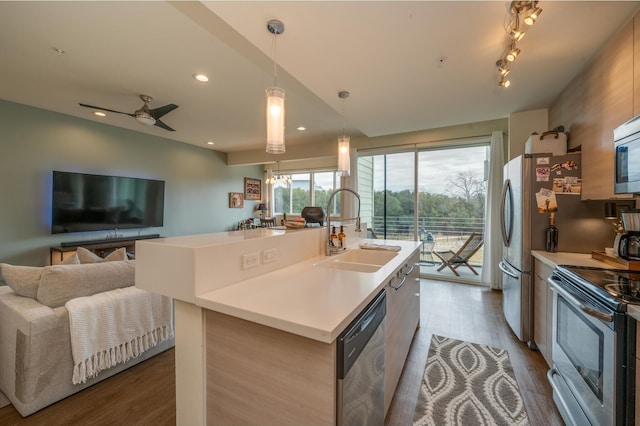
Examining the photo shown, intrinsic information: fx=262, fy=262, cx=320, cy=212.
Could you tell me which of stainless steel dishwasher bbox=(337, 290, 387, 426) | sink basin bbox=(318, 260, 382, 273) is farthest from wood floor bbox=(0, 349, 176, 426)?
sink basin bbox=(318, 260, 382, 273)

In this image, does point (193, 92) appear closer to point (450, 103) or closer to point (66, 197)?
point (66, 197)

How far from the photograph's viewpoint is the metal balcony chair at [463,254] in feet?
14.1

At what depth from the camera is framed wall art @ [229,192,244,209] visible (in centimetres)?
705

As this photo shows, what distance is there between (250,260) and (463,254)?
4.14 meters

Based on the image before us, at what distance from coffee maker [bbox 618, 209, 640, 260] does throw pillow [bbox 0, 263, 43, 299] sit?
3.99 m

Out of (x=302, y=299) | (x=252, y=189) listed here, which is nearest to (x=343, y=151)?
(x=302, y=299)

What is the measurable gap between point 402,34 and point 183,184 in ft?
18.0

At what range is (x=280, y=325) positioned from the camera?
0.91 metres

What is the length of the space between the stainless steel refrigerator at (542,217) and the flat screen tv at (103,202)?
19.3 feet

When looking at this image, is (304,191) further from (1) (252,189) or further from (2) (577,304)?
(2) (577,304)

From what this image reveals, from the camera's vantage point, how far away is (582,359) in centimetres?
141

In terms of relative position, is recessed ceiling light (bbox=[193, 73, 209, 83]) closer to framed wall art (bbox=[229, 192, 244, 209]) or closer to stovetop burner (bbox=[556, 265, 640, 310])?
stovetop burner (bbox=[556, 265, 640, 310])

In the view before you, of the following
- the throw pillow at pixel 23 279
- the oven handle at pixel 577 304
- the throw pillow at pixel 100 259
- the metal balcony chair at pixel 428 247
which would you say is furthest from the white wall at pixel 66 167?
the oven handle at pixel 577 304

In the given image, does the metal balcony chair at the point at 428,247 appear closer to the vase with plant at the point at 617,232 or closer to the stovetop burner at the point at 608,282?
the vase with plant at the point at 617,232
